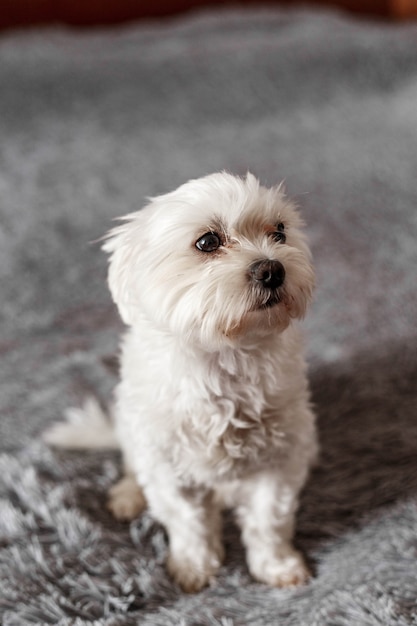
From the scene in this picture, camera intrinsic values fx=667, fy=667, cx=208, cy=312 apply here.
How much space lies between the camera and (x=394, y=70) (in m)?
2.12

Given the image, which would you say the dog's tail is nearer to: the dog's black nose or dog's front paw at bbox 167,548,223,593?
dog's front paw at bbox 167,548,223,593

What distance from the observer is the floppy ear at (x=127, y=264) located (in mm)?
907

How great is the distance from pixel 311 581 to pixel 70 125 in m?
1.48

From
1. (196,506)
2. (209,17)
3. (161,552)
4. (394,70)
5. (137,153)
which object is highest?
(209,17)

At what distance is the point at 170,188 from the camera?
181 centimetres

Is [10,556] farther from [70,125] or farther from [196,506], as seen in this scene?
[70,125]

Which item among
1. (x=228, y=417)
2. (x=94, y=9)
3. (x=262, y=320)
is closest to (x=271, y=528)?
(x=228, y=417)

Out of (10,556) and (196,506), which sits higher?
(196,506)

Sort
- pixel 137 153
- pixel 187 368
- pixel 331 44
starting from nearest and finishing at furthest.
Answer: pixel 187 368 < pixel 137 153 < pixel 331 44

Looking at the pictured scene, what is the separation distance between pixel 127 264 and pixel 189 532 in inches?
17.5

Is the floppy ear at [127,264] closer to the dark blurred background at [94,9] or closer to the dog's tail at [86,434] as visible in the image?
the dog's tail at [86,434]

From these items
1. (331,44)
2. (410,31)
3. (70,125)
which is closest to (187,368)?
(70,125)

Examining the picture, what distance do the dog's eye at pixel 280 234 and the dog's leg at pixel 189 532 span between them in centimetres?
41

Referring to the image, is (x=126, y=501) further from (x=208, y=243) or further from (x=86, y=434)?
(x=208, y=243)
